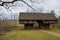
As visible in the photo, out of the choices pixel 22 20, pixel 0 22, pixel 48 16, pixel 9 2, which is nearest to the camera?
pixel 9 2

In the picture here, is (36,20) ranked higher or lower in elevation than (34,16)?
lower

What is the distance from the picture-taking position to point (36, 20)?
42281mm

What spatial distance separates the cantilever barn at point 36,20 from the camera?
41.3 m

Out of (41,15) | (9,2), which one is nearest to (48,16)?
(41,15)

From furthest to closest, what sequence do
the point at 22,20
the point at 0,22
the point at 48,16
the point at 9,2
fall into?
the point at 0,22
the point at 48,16
the point at 22,20
the point at 9,2

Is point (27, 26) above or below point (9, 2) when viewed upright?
below

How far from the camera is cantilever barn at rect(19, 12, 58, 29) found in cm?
4128

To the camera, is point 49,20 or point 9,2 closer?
point 9,2

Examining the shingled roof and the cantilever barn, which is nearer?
the cantilever barn

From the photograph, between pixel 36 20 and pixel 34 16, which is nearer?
pixel 36 20

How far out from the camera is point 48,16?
44062 mm

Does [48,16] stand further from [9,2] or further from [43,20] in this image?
[9,2]

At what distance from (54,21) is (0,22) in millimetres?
17270

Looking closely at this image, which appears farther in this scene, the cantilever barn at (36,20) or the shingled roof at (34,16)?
the shingled roof at (34,16)
